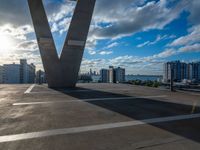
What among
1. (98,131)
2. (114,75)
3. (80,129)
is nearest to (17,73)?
(114,75)

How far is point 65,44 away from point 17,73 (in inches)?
4323

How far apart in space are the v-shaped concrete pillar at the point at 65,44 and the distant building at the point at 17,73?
102m

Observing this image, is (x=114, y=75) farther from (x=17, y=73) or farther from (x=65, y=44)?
(x=17, y=73)

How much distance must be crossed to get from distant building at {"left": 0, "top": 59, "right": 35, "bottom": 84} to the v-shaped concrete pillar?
102136 millimetres

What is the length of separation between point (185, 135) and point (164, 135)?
16.4 inches

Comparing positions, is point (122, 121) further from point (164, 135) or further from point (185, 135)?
point (185, 135)

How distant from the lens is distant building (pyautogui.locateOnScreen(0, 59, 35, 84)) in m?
109

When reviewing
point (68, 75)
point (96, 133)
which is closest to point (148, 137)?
point (96, 133)

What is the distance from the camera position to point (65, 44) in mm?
13648

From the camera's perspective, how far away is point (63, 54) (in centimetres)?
1376

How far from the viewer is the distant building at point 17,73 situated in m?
109

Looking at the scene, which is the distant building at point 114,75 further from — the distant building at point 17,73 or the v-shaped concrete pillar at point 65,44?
the distant building at point 17,73

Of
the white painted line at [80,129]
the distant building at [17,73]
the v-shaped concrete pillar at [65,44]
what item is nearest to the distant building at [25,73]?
the distant building at [17,73]

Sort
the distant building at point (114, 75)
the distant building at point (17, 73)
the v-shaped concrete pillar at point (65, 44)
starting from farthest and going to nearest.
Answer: the distant building at point (17, 73) → the distant building at point (114, 75) → the v-shaped concrete pillar at point (65, 44)
